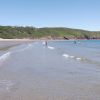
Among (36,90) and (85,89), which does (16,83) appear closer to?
(36,90)

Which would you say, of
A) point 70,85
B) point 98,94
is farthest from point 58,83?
point 98,94

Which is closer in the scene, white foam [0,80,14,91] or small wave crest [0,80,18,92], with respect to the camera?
small wave crest [0,80,18,92]

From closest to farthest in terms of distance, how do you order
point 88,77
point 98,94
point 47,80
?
1. point 98,94
2. point 47,80
3. point 88,77

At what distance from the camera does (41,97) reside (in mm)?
→ 10281

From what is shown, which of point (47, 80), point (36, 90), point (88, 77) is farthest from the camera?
point (88, 77)

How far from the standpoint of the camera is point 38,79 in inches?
562

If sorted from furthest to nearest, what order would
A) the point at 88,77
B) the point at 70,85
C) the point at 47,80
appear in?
the point at 88,77, the point at 47,80, the point at 70,85

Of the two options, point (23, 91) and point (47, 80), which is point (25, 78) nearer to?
point (47, 80)

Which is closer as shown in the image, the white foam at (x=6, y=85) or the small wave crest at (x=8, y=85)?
the small wave crest at (x=8, y=85)

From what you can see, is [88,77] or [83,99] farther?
[88,77]

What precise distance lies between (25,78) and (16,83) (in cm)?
157

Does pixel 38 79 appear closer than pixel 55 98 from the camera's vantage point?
No

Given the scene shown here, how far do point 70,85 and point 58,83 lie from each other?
698 millimetres

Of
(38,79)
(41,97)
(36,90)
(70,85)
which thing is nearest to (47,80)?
(38,79)
